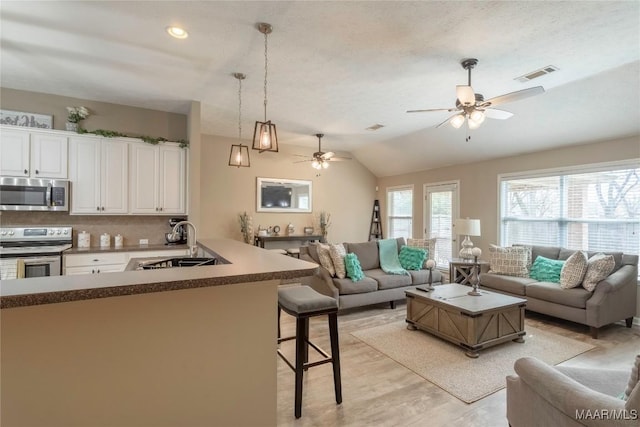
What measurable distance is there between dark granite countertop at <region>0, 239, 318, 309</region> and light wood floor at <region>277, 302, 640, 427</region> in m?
1.30

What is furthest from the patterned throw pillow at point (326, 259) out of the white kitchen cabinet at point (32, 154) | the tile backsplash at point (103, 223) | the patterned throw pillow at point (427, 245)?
the white kitchen cabinet at point (32, 154)

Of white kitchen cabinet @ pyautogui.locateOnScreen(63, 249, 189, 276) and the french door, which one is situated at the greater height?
the french door

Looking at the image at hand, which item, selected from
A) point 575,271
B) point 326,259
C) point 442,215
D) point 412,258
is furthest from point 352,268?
point 442,215

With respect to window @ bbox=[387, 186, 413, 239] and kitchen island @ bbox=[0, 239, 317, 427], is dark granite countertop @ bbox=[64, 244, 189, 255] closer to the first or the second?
kitchen island @ bbox=[0, 239, 317, 427]

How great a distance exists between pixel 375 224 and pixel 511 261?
148 inches

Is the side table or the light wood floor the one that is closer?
the light wood floor

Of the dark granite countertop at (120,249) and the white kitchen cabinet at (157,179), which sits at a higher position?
the white kitchen cabinet at (157,179)

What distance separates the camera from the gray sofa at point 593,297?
358 cm

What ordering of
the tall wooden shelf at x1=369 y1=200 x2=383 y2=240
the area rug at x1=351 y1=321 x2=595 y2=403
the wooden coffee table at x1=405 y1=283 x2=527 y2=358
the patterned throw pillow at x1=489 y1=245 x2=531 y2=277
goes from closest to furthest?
1. the area rug at x1=351 y1=321 x2=595 y2=403
2. the wooden coffee table at x1=405 y1=283 x2=527 y2=358
3. the patterned throw pillow at x1=489 y1=245 x2=531 y2=277
4. the tall wooden shelf at x1=369 y1=200 x2=383 y2=240

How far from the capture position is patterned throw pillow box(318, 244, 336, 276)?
14.5 ft

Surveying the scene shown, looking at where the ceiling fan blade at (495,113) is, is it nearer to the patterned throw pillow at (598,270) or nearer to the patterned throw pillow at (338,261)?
the patterned throw pillow at (598,270)

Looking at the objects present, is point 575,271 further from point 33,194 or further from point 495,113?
point 33,194

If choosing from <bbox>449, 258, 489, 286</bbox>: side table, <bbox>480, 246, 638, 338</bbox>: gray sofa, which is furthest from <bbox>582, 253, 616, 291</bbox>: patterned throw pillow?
<bbox>449, 258, 489, 286</bbox>: side table

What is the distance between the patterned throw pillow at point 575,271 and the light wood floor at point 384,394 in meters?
0.61
